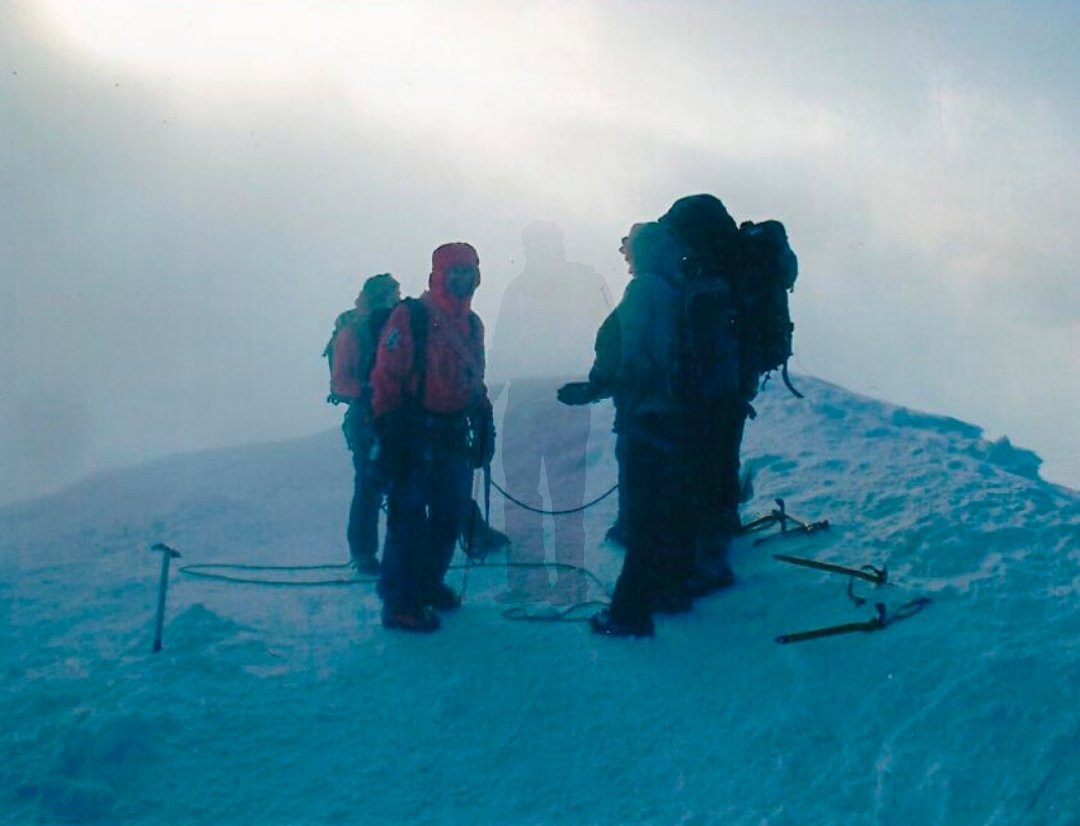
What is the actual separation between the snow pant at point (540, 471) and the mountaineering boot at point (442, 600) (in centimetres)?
75

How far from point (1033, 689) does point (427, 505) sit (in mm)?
3857

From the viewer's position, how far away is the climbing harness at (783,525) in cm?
683

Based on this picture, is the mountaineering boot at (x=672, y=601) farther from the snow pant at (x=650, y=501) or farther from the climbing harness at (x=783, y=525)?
the climbing harness at (x=783, y=525)

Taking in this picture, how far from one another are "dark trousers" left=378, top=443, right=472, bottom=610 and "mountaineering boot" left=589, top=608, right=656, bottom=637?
130cm

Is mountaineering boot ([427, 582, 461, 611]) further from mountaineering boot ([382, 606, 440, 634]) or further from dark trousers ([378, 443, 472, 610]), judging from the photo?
mountaineering boot ([382, 606, 440, 634])

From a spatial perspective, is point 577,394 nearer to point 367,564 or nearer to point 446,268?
point 446,268

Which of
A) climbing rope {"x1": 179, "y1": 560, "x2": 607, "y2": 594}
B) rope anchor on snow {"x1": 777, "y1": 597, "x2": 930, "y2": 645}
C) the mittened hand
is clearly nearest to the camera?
Result: rope anchor on snow {"x1": 777, "y1": 597, "x2": 930, "y2": 645}

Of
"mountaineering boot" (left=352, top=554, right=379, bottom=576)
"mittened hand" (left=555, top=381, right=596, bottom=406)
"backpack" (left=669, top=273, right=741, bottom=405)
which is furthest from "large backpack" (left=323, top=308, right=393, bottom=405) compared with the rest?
"backpack" (left=669, top=273, right=741, bottom=405)

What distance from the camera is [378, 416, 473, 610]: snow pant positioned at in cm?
623

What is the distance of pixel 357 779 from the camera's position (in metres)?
4.43

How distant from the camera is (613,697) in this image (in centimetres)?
507

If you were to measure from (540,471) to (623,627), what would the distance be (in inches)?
206

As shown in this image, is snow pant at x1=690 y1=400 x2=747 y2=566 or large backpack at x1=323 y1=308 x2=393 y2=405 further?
large backpack at x1=323 y1=308 x2=393 y2=405

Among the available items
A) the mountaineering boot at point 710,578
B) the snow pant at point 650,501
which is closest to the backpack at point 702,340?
the snow pant at point 650,501
